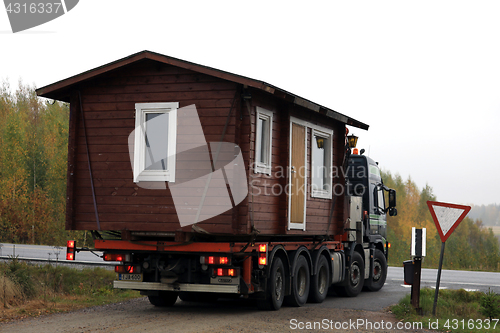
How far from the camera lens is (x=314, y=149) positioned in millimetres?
12773

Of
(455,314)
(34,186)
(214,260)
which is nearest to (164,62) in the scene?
(214,260)

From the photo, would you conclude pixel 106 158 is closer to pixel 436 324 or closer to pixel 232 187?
pixel 232 187

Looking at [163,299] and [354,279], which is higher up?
[354,279]

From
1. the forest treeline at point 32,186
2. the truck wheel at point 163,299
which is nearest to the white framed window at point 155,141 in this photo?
the truck wheel at point 163,299

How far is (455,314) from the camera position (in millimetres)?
11031

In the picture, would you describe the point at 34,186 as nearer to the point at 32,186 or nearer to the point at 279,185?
the point at 32,186

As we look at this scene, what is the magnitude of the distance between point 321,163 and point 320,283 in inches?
105

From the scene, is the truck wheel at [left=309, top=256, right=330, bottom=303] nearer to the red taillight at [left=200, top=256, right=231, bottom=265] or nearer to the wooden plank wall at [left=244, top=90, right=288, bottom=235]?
the wooden plank wall at [left=244, top=90, right=288, bottom=235]

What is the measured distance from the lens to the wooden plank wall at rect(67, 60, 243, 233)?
998cm

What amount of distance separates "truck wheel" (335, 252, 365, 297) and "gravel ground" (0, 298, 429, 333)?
3252mm

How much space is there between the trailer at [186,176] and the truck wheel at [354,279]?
9.53ft

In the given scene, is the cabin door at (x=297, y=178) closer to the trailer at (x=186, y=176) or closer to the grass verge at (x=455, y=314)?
the trailer at (x=186, y=176)

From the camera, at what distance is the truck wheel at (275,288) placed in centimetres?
1048

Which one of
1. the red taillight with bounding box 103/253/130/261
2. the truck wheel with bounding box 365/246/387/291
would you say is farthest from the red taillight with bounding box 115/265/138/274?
the truck wheel with bounding box 365/246/387/291
